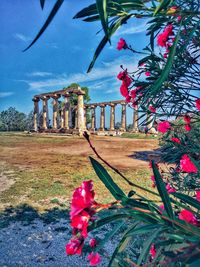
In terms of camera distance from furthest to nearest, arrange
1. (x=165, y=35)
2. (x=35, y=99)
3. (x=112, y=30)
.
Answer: (x=35, y=99) → (x=165, y=35) → (x=112, y=30)

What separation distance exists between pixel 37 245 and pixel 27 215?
3.94 feet

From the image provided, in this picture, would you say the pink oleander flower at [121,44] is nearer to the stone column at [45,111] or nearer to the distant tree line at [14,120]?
the stone column at [45,111]

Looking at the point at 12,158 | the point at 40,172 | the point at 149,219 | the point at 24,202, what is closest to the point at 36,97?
the point at 12,158

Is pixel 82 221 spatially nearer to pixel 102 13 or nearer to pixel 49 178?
pixel 102 13

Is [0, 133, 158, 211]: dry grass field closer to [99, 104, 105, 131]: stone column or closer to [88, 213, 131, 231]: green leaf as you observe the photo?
[88, 213, 131, 231]: green leaf

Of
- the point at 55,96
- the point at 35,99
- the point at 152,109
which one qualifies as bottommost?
the point at 152,109

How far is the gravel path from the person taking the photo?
12.0 feet

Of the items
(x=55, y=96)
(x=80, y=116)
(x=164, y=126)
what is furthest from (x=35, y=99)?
(x=164, y=126)

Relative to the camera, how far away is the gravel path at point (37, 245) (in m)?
3.65

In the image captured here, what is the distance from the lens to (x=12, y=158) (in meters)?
11.9

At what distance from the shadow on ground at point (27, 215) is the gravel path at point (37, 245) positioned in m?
0.10

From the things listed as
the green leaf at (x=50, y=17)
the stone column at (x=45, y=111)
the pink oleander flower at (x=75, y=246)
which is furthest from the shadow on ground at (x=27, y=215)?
the stone column at (x=45, y=111)

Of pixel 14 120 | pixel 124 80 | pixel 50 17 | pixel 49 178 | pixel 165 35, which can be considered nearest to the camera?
pixel 50 17

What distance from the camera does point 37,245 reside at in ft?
13.4
